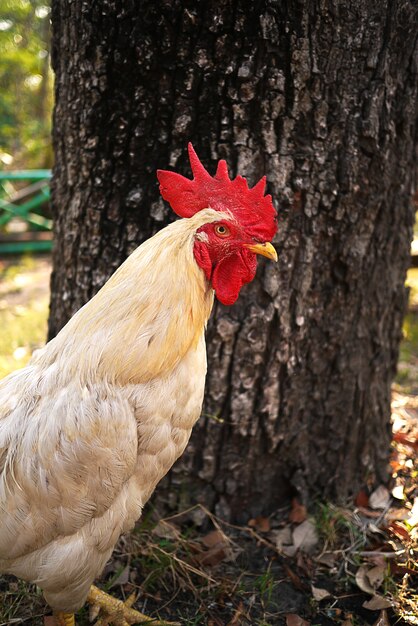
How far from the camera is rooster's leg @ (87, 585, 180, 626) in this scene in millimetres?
2485

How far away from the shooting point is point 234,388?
286 cm

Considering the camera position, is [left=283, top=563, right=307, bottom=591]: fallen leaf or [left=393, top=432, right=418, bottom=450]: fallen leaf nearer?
[left=283, top=563, right=307, bottom=591]: fallen leaf

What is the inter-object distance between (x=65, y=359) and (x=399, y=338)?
217 cm

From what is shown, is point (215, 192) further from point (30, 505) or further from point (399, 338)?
point (399, 338)

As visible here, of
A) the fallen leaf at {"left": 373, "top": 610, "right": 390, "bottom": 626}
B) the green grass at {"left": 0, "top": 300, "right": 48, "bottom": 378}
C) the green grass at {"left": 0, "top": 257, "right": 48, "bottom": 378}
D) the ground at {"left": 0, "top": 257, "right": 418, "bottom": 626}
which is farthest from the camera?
the green grass at {"left": 0, "top": 257, "right": 48, "bottom": 378}

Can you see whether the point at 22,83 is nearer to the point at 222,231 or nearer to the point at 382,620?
the point at 222,231

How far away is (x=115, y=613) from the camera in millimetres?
2494

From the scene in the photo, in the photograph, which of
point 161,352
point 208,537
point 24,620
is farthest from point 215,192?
point 24,620

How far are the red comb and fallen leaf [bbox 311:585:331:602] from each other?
75.9 inches

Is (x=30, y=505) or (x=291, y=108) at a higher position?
(x=291, y=108)

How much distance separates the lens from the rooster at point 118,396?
2000 millimetres

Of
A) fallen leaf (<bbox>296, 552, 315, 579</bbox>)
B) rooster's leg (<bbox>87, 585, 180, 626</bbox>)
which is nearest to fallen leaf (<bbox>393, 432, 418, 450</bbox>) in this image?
fallen leaf (<bbox>296, 552, 315, 579</bbox>)

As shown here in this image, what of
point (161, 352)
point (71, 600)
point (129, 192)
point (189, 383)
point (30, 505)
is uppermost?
point (129, 192)

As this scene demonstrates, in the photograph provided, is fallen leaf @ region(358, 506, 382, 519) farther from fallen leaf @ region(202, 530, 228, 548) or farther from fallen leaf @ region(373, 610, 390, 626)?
fallen leaf @ region(202, 530, 228, 548)
